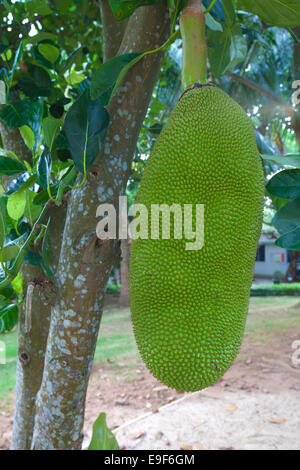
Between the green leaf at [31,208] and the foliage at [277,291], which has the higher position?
the green leaf at [31,208]

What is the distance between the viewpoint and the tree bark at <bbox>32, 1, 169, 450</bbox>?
656 millimetres

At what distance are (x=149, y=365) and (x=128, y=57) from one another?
0.45m

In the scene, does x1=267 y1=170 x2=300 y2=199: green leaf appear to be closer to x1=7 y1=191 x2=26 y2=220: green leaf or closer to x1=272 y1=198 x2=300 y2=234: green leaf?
x1=272 y1=198 x2=300 y2=234: green leaf

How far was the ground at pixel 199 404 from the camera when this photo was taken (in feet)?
6.68

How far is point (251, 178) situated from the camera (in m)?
0.58

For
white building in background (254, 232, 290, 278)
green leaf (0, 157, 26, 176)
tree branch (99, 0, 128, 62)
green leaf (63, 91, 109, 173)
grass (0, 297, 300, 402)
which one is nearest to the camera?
green leaf (63, 91, 109, 173)

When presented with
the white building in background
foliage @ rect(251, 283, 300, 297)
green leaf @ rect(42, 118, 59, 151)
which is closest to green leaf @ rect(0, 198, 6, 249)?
green leaf @ rect(42, 118, 59, 151)

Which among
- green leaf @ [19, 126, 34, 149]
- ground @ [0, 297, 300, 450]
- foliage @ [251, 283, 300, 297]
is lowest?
foliage @ [251, 283, 300, 297]

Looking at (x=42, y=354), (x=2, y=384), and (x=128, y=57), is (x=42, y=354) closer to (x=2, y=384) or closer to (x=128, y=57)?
(x=128, y=57)

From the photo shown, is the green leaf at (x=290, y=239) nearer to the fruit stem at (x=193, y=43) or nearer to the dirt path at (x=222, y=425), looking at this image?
the fruit stem at (x=193, y=43)

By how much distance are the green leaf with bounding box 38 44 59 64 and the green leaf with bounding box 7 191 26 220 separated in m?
0.38

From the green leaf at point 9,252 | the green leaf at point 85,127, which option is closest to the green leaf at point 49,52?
the green leaf at point 85,127

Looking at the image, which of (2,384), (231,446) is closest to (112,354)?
(2,384)

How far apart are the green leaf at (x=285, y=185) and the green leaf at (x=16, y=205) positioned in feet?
1.21
